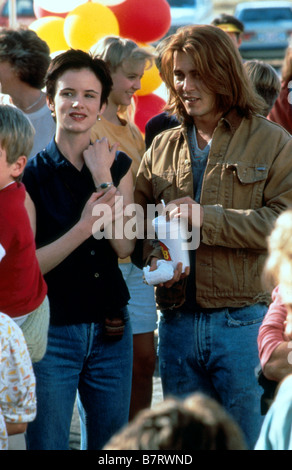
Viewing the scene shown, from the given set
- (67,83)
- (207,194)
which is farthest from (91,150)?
(207,194)

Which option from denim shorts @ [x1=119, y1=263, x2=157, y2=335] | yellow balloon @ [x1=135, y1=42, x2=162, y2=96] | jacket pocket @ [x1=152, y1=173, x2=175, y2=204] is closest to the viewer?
jacket pocket @ [x1=152, y1=173, x2=175, y2=204]

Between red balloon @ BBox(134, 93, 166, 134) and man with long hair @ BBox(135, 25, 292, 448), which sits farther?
red balloon @ BBox(134, 93, 166, 134)

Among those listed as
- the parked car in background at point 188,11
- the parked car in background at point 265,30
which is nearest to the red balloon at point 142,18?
the parked car in background at point 188,11

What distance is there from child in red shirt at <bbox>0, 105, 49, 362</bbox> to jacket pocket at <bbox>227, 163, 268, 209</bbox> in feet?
2.51

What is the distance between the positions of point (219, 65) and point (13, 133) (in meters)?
0.82

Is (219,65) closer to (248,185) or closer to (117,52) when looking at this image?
(248,185)

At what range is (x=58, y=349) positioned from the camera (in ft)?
8.95

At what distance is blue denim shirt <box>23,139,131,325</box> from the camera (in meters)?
2.75

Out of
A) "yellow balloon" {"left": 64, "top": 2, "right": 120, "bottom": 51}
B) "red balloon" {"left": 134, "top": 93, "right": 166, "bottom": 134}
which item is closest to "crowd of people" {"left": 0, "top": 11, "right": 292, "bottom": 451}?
"yellow balloon" {"left": 64, "top": 2, "right": 120, "bottom": 51}

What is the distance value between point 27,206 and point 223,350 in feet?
2.89

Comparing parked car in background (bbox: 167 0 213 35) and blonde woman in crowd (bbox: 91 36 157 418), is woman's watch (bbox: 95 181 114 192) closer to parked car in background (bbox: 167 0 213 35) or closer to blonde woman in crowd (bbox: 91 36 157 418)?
blonde woman in crowd (bbox: 91 36 157 418)

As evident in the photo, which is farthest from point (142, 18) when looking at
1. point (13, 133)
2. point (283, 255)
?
point (283, 255)

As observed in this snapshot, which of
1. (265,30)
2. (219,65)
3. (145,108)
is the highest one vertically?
(219,65)

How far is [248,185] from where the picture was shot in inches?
108
